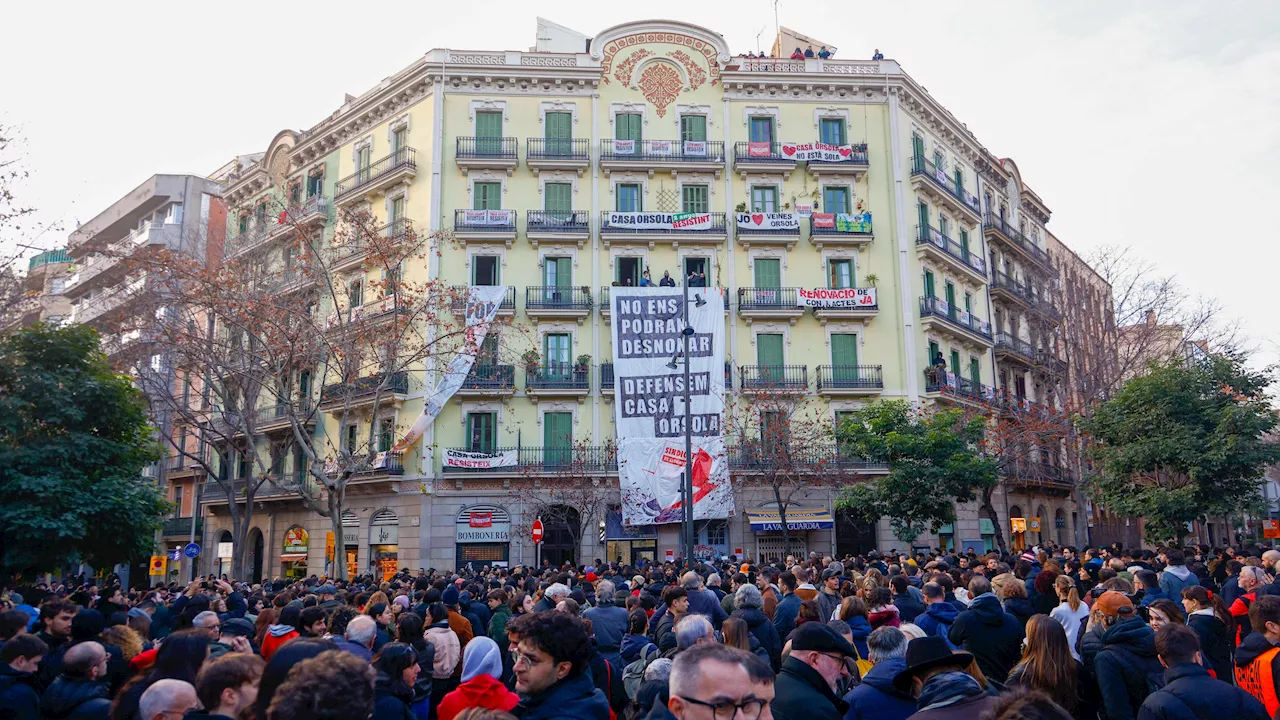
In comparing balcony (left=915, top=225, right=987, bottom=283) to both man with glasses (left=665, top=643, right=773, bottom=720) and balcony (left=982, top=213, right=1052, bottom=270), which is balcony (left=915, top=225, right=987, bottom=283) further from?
man with glasses (left=665, top=643, right=773, bottom=720)

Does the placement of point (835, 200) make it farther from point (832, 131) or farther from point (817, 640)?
point (817, 640)

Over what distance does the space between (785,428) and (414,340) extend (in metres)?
13.9

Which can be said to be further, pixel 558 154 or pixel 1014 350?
pixel 1014 350

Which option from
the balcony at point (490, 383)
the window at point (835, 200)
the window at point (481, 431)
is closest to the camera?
the balcony at point (490, 383)

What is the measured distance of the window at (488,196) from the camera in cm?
3700

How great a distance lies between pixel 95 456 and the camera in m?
16.9

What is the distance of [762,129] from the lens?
3838 cm

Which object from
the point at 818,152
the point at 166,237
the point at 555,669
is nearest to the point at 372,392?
the point at 818,152

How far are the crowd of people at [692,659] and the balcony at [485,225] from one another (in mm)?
25825

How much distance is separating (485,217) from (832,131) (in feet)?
47.3

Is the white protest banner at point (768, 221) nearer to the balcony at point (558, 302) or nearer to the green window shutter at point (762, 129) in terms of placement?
the green window shutter at point (762, 129)

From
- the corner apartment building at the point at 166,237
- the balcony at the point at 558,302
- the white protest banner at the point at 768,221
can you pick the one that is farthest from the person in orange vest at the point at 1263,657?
the corner apartment building at the point at 166,237

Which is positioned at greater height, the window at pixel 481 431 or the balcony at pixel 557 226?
the balcony at pixel 557 226

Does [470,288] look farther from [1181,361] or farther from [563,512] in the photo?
[1181,361]
